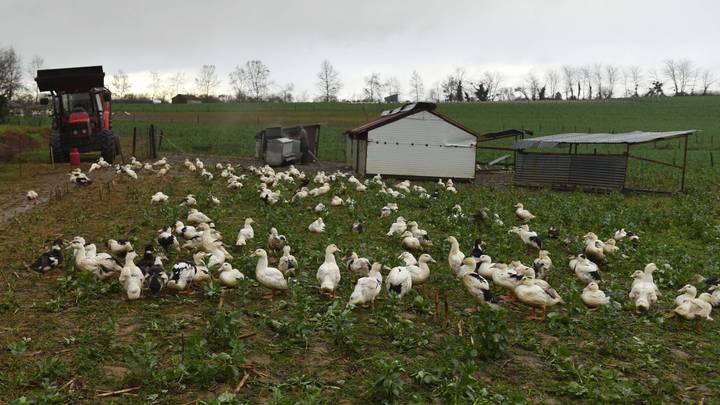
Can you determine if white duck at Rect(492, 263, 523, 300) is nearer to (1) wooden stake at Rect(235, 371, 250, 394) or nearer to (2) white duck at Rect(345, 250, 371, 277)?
(2) white duck at Rect(345, 250, 371, 277)

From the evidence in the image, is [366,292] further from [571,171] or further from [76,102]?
[76,102]

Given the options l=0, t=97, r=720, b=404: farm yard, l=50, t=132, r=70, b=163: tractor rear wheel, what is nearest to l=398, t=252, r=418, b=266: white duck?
l=0, t=97, r=720, b=404: farm yard

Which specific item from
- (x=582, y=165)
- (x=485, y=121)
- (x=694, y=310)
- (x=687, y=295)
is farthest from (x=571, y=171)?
(x=485, y=121)

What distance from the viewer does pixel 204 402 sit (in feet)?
16.9

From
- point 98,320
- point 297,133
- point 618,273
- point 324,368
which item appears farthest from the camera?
point 297,133

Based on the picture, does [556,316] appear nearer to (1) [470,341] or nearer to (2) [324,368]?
(1) [470,341]

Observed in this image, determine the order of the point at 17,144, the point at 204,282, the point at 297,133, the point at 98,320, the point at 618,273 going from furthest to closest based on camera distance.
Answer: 1. the point at 297,133
2. the point at 17,144
3. the point at 618,273
4. the point at 204,282
5. the point at 98,320

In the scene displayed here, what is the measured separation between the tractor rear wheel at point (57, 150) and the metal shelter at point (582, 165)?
1947 cm

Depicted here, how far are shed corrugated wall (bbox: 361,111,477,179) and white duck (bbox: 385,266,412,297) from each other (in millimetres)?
19325

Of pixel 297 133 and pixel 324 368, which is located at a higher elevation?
pixel 297 133

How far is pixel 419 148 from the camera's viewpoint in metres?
27.6

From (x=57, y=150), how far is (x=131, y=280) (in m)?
20.7

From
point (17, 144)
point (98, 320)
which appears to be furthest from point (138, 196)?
point (17, 144)

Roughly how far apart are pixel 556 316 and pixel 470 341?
5.06ft
